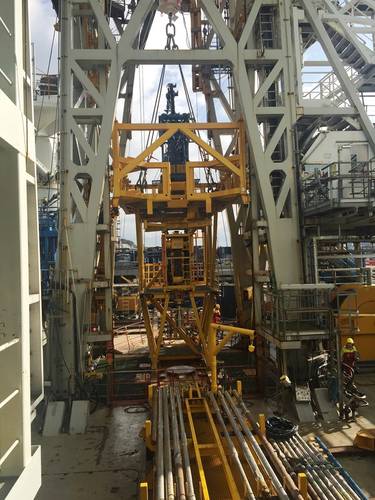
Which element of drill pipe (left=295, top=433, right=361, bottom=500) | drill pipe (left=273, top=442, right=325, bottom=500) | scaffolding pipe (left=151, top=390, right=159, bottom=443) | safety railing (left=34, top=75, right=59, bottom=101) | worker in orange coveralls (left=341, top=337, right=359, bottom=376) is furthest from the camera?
safety railing (left=34, top=75, right=59, bottom=101)

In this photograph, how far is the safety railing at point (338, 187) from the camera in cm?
998

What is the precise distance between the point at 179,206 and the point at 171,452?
7064mm

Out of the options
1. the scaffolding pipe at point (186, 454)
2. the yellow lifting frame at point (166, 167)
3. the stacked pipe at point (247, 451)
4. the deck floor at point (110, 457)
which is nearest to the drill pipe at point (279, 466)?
the stacked pipe at point (247, 451)

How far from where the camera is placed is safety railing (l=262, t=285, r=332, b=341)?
9.98m

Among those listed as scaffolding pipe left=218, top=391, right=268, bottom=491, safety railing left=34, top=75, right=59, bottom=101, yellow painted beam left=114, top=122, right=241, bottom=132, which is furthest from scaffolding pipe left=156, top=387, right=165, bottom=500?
safety railing left=34, top=75, right=59, bottom=101

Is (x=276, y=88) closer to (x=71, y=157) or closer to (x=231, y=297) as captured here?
(x=71, y=157)

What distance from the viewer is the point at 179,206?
469 inches

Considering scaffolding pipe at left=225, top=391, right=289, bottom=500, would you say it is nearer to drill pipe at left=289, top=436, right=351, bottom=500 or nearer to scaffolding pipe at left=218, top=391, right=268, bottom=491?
scaffolding pipe at left=218, top=391, right=268, bottom=491

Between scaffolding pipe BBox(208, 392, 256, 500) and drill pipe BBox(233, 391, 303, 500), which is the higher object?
scaffolding pipe BBox(208, 392, 256, 500)

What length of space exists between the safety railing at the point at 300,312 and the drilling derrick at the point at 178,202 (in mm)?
2777

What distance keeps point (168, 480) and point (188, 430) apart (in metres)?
2.07

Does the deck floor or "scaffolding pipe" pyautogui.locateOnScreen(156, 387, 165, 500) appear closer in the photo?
"scaffolding pipe" pyautogui.locateOnScreen(156, 387, 165, 500)

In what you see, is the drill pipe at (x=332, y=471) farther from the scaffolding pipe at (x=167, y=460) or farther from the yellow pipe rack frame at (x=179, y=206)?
the yellow pipe rack frame at (x=179, y=206)

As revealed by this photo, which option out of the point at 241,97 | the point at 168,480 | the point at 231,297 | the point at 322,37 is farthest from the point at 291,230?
the point at 231,297
